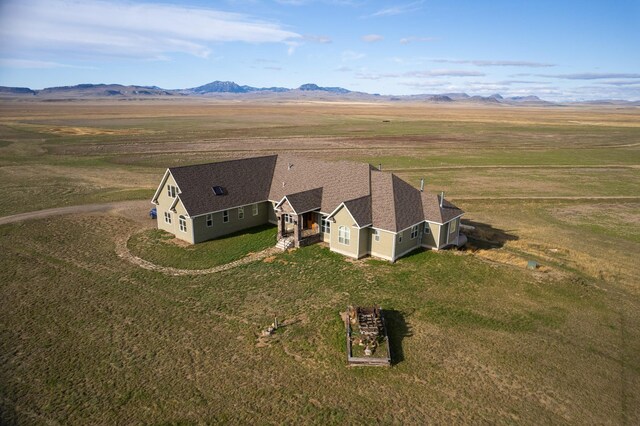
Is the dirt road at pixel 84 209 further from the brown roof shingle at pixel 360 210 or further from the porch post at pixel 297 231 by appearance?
the brown roof shingle at pixel 360 210

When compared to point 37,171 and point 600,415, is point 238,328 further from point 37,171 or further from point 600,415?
point 37,171

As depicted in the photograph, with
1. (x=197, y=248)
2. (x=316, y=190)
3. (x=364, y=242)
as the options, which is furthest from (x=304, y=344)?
(x=316, y=190)

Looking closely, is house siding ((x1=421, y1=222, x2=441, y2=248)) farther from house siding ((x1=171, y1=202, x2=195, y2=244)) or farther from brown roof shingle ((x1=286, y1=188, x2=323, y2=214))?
house siding ((x1=171, y1=202, x2=195, y2=244))

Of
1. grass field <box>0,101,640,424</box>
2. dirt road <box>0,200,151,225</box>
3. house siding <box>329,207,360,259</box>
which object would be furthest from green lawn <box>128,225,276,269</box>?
dirt road <box>0,200,151,225</box>

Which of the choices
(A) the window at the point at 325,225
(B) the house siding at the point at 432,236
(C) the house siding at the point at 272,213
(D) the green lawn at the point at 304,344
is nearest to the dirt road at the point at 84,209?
(D) the green lawn at the point at 304,344

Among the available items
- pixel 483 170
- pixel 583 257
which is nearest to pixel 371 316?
pixel 583 257
